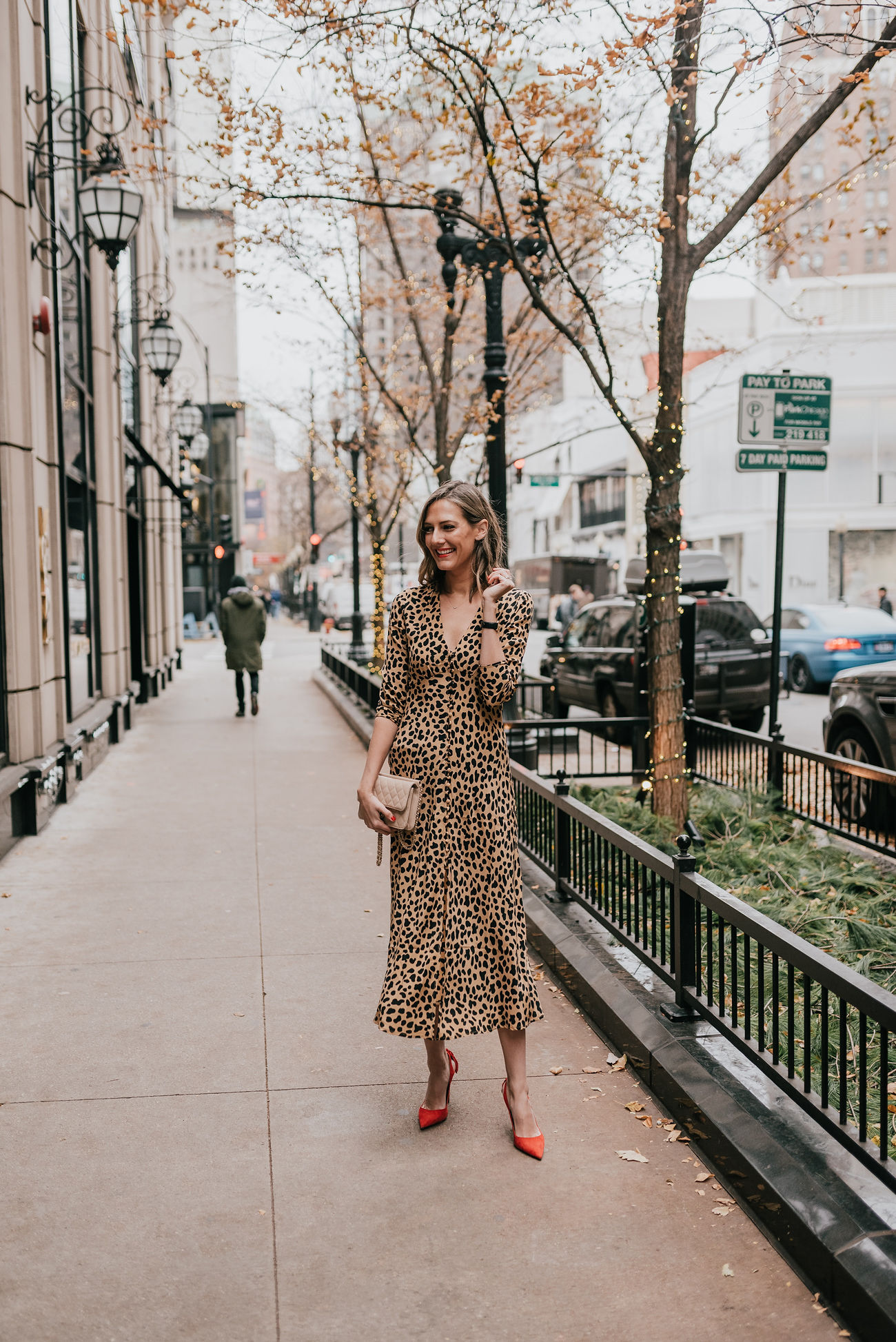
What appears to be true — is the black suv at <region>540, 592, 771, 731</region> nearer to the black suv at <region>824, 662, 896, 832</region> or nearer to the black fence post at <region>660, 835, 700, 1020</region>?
the black suv at <region>824, 662, 896, 832</region>

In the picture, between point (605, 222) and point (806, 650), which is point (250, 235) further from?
point (806, 650)

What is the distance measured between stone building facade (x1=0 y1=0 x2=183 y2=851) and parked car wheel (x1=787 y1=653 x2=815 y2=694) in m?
10.9

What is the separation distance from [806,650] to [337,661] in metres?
7.99

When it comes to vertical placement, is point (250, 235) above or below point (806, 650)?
above

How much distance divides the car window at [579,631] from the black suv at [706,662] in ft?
0.65

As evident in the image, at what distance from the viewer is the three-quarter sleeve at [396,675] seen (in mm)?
3844

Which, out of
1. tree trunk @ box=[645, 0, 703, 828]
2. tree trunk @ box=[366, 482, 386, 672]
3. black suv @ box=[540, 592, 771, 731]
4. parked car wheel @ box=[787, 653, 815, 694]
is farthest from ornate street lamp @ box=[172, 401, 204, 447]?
tree trunk @ box=[645, 0, 703, 828]

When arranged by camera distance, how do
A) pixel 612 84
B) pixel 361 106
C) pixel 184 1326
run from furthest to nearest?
1. pixel 361 106
2. pixel 612 84
3. pixel 184 1326

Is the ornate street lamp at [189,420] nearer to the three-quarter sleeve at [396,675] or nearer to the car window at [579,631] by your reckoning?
the car window at [579,631]

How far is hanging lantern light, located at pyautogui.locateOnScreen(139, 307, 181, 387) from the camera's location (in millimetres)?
16344

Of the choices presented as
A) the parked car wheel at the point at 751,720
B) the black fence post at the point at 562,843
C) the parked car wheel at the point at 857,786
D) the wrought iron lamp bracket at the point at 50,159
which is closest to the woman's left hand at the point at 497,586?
the black fence post at the point at 562,843

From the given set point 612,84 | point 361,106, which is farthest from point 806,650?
point 612,84

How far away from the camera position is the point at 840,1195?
3117 mm

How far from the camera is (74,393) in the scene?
12.3 metres
